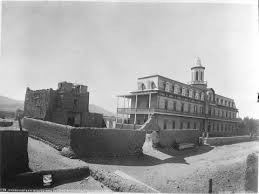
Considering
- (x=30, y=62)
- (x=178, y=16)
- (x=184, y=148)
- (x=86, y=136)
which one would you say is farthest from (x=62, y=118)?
(x=178, y=16)

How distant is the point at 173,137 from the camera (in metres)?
26.4

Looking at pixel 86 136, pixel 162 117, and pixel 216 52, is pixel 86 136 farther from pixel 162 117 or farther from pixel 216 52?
pixel 162 117

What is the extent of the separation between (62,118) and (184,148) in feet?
49.4

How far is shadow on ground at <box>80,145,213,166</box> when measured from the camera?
17.7m

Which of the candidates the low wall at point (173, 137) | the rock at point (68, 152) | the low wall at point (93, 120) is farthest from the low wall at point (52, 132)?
the low wall at point (173, 137)

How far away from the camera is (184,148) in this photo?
26719mm

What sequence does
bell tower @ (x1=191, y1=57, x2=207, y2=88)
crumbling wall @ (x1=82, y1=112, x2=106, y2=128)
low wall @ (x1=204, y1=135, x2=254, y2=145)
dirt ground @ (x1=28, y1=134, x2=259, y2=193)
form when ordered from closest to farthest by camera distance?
dirt ground @ (x1=28, y1=134, x2=259, y2=193)
low wall @ (x1=204, y1=135, x2=254, y2=145)
crumbling wall @ (x1=82, y1=112, x2=106, y2=128)
bell tower @ (x1=191, y1=57, x2=207, y2=88)

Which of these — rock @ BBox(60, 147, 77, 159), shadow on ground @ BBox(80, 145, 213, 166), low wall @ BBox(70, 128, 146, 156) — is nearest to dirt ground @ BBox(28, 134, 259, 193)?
shadow on ground @ BBox(80, 145, 213, 166)

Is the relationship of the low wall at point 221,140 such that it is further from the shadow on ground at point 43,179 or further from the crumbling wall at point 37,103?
the shadow on ground at point 43,179

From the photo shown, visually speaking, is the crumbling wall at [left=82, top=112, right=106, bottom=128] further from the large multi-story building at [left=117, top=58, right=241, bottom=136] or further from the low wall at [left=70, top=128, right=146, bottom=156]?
the low wall at [left=70, top=128, right=146, bottom=156]

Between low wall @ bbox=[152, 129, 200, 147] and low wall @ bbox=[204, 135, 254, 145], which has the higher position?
low wall @ bbox=[152, 129, 200, 147]

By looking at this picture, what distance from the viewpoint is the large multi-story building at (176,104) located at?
105ft

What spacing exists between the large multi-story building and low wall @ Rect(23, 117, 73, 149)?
35.6 ft

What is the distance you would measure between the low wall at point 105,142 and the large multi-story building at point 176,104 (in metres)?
6.53
